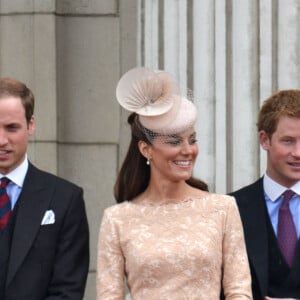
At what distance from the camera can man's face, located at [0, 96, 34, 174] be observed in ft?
21.5

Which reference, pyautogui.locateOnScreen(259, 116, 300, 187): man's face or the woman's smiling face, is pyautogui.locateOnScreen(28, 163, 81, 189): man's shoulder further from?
pyautogui.locateOnScreen(259, 116, 300, 187): man's face

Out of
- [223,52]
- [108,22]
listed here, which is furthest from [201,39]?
[108,22]

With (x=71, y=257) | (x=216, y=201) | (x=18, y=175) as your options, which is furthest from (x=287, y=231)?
(x=18, y=175)

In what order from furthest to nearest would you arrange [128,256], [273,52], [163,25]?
[163,25] → [273,52] → [128,256]

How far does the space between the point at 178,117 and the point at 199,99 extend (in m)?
1.64

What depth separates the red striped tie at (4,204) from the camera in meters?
6.60

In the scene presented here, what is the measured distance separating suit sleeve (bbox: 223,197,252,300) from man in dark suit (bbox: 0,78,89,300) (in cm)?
68

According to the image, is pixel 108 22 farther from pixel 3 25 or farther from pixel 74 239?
pixel 74 239

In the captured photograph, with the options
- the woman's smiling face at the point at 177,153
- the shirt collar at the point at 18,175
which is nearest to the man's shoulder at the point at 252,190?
the woman's smiling face at the point at 177,153

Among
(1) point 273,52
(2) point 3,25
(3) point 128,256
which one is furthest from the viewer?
(2) point 3,25

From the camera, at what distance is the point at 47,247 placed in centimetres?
658

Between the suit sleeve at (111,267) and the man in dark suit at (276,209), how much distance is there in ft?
1.98

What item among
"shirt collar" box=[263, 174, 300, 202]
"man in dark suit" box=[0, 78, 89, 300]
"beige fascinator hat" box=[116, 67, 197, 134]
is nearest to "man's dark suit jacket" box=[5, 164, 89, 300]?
"man in dark suit" box=[0, 78, 89, 300]

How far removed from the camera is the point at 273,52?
7848 mm
